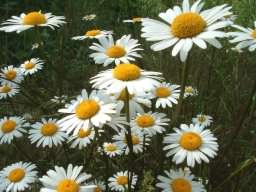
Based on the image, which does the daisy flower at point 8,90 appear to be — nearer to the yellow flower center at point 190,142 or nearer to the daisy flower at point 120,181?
the daisy flower at point 120,181

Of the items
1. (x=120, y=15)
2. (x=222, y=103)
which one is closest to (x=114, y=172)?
(x=222, y=103)

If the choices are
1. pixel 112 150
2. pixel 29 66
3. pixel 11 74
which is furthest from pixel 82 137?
pixel 29 66

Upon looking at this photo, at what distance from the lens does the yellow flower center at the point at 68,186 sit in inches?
81.8

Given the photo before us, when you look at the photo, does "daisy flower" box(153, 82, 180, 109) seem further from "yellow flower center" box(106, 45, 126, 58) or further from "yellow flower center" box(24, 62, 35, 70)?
"yellow flower center" box(24, 62, 35, 70)

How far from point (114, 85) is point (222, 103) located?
2.01 meters

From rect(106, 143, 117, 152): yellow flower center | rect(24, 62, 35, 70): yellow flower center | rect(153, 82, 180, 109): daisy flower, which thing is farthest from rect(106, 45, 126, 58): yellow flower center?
rect(24, 62, 35, 70): yellow flower center

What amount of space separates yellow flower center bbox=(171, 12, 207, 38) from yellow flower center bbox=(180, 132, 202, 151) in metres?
0.58

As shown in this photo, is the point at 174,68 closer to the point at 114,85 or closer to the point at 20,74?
the point at 20,74

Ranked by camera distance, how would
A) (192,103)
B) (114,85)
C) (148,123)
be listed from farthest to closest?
1. (192,103)
2. (148,123)
3. (114,85)

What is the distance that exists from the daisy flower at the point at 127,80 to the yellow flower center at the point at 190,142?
0.41m

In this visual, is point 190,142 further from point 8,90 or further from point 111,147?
point 8,90

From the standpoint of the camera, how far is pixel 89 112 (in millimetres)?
2193

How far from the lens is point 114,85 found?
7.00 feet

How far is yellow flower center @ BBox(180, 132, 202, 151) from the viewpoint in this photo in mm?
2391
